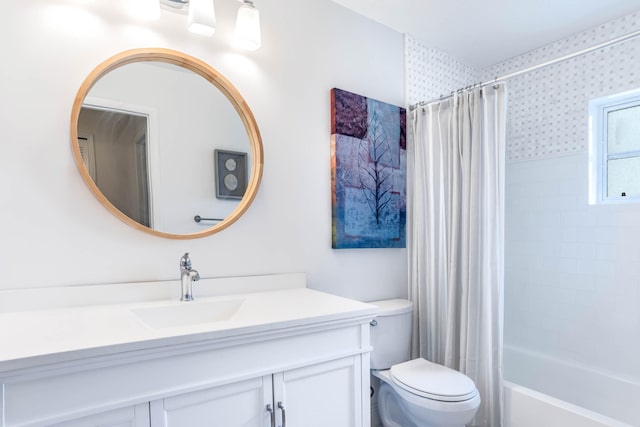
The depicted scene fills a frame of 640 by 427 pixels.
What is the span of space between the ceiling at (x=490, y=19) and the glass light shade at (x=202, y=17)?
860 millimetres

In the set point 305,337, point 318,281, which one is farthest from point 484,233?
point 305,337

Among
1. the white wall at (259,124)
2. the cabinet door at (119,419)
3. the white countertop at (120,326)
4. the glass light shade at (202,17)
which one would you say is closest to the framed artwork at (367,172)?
the white wall at (259,124)

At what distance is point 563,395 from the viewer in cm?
223

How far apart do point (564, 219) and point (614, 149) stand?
54 cm

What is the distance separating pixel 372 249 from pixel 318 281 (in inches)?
16.9

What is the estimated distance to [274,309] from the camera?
123 cm

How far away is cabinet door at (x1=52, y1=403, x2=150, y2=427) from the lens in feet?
2.68

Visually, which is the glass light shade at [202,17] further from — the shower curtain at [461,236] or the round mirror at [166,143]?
the shower curtain at [461,236]

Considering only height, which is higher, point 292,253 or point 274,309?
point 292,253

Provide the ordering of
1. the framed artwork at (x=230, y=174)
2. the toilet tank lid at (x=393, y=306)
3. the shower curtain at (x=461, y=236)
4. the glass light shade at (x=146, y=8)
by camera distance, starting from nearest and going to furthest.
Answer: the glass light shade at (x=146, y=8), the framed artwork at (x=230, y=174), the shower curtain at (x=461, y=236), the toilet tank lid at (x=393, y=306)

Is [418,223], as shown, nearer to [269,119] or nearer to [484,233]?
[484,233]

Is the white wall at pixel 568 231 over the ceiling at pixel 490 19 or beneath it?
beneath

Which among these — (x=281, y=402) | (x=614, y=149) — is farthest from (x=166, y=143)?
(x=614, y=149)

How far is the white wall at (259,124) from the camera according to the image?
1.19 metres
